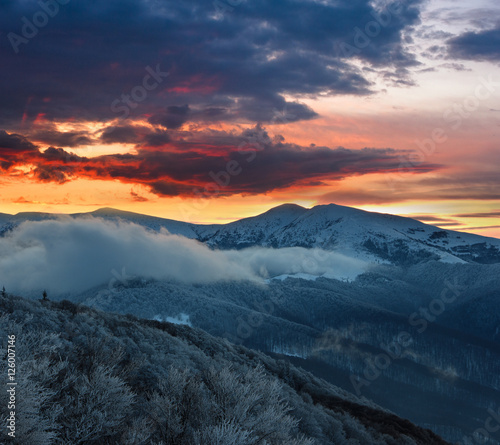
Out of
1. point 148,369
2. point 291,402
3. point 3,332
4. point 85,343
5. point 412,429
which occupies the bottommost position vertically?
point 412,429

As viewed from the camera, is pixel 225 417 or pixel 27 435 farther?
pixel 225 417

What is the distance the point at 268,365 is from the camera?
3044 inches

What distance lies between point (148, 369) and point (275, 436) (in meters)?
21.6

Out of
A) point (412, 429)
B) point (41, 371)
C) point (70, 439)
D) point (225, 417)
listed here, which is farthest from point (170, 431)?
point (412, 429)

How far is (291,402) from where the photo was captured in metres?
47.6

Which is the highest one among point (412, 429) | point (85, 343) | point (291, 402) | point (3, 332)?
point (3, 332)

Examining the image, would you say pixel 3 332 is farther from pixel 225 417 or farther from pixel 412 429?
pixel 412 429

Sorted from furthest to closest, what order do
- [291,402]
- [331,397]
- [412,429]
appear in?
[331,397] < [412,429] < [291,402]

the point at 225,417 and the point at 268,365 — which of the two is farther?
the point at 268,365

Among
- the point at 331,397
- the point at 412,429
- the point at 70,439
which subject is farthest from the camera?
the point at 331,397

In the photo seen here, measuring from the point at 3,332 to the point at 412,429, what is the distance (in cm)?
5896

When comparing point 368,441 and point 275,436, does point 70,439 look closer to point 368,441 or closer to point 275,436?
point 275,436

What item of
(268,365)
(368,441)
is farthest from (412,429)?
(268,365)

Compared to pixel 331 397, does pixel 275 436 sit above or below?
above
